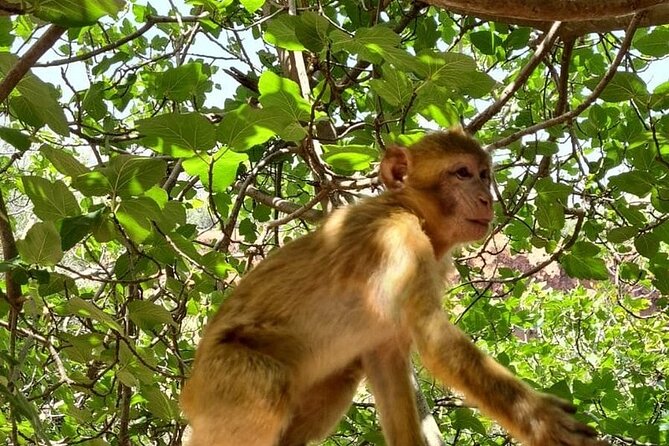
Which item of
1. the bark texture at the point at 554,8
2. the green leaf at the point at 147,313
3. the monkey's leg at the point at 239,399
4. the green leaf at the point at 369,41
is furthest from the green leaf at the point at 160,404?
the bark texture at the point at 554,8

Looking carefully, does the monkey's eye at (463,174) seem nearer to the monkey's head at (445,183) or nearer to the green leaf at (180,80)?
the monkey's head at (445,183)

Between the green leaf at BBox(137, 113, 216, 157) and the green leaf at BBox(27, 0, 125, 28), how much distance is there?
74 centimetres

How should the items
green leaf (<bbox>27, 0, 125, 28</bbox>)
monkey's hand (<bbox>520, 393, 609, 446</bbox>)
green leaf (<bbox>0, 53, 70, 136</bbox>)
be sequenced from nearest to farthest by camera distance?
1. green leaf (<bbox>27, 0, 125, 28</bbox>)
2. monkey's hand (<bbox>520, 393, 609, 446</bbox>)
3. green leaf (<bbox>0, 53, 70, 136</bbox>)

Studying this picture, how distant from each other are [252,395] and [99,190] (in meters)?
0.86

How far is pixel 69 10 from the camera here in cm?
176

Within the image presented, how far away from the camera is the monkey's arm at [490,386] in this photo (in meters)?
1.96

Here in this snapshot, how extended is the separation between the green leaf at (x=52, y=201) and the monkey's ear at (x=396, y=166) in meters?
1.26

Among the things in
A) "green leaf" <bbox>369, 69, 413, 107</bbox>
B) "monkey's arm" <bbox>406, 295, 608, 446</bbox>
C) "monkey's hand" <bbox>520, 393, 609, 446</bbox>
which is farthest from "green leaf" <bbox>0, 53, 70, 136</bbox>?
"monkey's hand" <bbox>520, 393, 609, 446</bbox>

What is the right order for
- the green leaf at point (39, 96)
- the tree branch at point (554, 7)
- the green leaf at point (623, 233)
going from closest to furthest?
the tree branch at point (554, 7) < the green leaf at point (39, 96) < the green leaf at point (623, 233)

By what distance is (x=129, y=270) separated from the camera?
3.24m

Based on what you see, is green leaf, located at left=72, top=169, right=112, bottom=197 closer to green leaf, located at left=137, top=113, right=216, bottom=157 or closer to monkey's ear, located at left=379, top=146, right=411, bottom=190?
green leaf, located at left=137, top=113, right=216, bottom=157

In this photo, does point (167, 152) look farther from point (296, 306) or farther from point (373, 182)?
point (373, 182)

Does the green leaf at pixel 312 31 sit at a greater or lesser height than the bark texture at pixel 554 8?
greater

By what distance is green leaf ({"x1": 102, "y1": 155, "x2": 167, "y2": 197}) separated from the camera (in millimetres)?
2543
